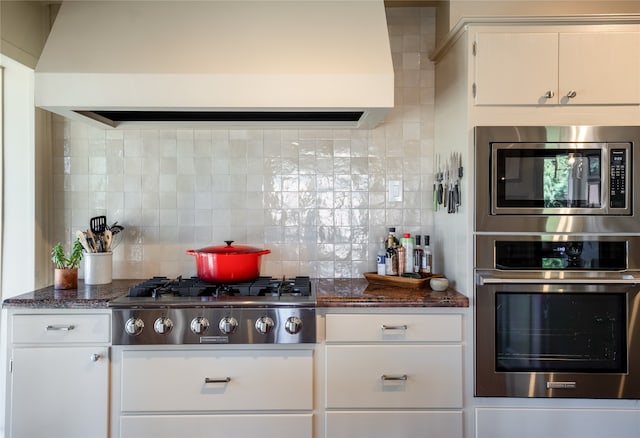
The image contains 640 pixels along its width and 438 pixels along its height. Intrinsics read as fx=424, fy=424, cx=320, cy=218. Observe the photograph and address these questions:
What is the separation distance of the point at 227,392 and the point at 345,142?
1.50 meters

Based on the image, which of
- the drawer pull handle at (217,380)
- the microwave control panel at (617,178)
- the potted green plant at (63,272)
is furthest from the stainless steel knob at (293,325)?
the microwave control panel at (617,178)

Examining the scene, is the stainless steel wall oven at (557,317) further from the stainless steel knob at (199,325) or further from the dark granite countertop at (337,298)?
the stainless steel knob at (199,325)

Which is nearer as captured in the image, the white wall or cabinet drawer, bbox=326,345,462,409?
cabinet drawer, bbox=326,345,462,409

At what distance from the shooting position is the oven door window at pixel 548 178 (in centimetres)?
191

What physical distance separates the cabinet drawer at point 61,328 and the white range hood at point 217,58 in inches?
37.1

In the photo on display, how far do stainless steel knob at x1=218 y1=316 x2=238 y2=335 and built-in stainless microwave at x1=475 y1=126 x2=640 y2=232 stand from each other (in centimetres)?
119

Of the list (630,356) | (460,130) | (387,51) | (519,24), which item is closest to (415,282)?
(460,130)

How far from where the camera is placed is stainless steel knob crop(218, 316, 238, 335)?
187 cm

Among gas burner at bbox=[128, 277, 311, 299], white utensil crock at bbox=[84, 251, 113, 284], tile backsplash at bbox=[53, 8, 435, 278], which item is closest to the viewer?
gas burner at bbox=[128, 277, 311, 299]

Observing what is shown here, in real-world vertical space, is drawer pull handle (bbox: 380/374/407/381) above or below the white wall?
below

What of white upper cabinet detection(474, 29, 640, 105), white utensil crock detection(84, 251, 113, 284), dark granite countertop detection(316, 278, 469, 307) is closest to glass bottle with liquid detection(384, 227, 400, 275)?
dark granite countertop detection(316, 278, 469, 307)

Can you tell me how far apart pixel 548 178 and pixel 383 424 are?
1346mm

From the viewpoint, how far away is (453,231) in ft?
7.16

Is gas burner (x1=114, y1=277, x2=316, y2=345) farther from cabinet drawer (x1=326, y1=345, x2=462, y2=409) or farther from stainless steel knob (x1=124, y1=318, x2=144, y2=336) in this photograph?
cabinet drawer (x1=326, y1=345, x2=462, y2=409)
